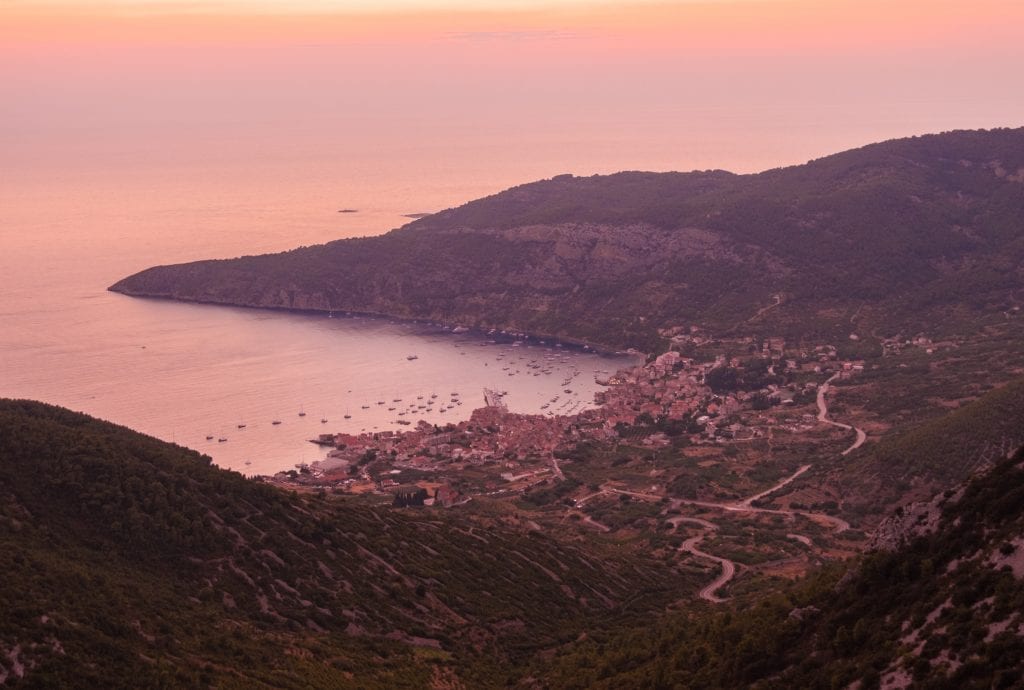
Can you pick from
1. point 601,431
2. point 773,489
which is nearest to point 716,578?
point 773,489

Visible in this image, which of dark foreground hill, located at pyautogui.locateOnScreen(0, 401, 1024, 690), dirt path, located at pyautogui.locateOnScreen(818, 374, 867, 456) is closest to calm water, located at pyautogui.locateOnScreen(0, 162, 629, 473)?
dirt path, located at pyautogui.locateOnScreen(818, 374, 867, 456)

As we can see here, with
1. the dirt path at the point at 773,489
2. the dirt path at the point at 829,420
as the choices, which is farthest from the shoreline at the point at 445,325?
the dirt path at the point at 773,489

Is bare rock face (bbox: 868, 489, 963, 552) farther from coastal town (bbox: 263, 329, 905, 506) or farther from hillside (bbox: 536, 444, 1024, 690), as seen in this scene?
coastal town (bbox: 263, 329, 905, 506)

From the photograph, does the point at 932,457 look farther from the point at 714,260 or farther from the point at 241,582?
the point at 714,260

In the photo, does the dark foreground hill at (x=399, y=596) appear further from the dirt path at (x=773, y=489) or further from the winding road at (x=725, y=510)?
the dirt path at (x=773, y=489)

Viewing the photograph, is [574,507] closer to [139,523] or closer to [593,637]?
[593,637]

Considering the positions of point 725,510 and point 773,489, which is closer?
point 725,510
